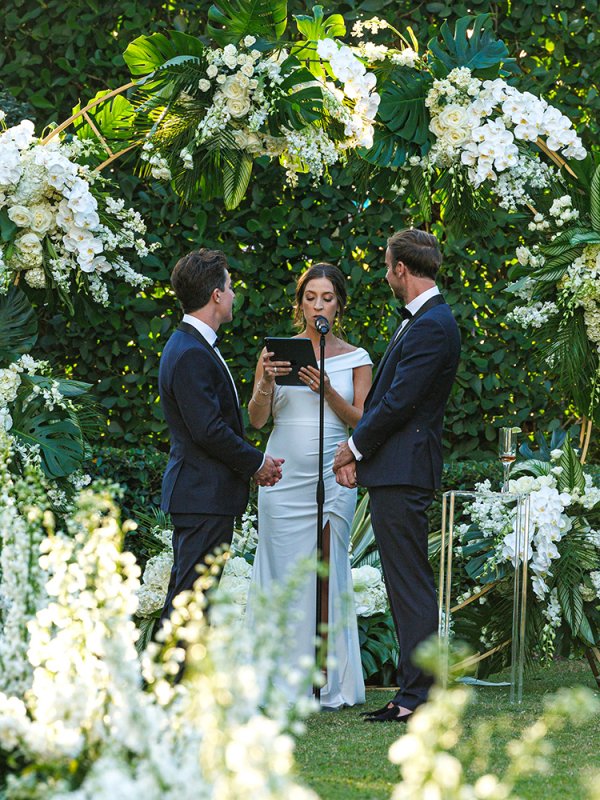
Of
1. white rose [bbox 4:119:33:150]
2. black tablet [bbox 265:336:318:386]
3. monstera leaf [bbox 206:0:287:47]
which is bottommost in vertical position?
black tablet [bbox 265:336:318:386]

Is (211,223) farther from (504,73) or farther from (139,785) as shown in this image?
(139,785)

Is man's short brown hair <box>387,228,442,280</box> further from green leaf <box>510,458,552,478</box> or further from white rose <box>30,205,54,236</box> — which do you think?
white rose <box>30,205,54,236</box>

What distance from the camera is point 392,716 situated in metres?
4.19

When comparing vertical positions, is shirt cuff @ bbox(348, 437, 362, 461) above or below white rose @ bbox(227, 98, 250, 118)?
below

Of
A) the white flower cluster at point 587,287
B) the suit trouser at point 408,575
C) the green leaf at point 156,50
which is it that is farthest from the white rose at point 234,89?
the suit trouser at point 408,575

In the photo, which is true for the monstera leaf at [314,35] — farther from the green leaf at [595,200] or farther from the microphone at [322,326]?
the green leaf at [595,200]

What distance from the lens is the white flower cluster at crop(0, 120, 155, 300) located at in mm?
4793

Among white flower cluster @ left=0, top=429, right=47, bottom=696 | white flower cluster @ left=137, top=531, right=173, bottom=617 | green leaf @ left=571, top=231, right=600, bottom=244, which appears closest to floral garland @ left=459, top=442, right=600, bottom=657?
green leaf @ left=571, top=231, right=600, bottom=244

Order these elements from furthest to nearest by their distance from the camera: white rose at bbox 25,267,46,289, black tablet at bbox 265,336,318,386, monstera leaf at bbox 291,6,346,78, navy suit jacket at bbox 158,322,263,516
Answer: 1. white rose at bbox 25,267,46,289
2. monstera leaf at bbox 291,6,346,78
3. black tablet at bbox 265,336,318,386
4. navy suit jacket at bbox 158,322,263,516

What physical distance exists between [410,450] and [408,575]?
0.46 meters

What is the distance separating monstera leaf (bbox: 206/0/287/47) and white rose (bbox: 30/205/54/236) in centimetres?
102

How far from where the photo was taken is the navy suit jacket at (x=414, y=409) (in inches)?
164

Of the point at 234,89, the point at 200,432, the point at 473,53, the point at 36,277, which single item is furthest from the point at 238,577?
the point at 473,53

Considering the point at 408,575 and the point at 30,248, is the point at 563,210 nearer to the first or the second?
the point at 408,575
